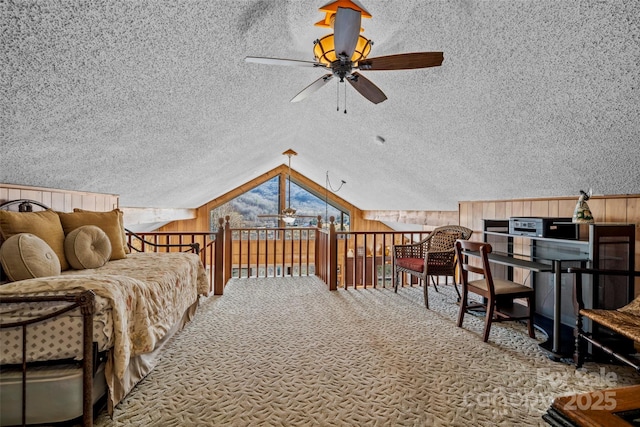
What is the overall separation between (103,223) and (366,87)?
2.68 meters

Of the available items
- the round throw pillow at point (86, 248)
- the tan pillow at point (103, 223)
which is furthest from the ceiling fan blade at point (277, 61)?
the tan pillow at point (103, 223)

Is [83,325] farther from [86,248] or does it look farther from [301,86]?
[301,86]

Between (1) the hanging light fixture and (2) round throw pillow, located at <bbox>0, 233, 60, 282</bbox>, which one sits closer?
(2) round throw pillow, located at <bbox>0, 233, 60, 282</bbox>

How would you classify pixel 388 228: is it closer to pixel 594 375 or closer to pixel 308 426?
pixel 594 375

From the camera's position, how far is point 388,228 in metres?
9.86

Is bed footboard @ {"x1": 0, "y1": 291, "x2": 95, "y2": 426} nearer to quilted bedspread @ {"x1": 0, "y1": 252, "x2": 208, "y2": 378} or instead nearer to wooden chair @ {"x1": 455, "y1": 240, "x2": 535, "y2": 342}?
quilted bedspread @ {"x1": 0, "y1": 252, "x2": 208, "y2": 378}

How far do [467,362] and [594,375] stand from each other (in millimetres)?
834

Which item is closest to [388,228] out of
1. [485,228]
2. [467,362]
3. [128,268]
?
[485,228]

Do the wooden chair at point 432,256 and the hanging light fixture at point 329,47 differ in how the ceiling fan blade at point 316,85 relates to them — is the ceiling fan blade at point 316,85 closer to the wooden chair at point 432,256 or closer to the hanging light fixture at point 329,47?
the hanging light fixture at point 329,47

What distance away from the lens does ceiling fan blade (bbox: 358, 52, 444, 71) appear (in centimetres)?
199

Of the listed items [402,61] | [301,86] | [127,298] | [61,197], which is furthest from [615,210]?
[61,197]

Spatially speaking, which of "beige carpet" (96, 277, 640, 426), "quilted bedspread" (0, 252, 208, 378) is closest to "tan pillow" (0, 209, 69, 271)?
"quilted bedspread" (0, 252, 208, 378)

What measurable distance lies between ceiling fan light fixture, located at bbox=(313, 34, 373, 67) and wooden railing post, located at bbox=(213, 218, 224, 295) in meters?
2.85

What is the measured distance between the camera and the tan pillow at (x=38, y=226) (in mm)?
2094
